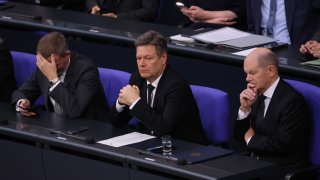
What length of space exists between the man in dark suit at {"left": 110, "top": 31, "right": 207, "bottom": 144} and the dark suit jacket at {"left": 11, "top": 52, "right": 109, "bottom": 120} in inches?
15.0

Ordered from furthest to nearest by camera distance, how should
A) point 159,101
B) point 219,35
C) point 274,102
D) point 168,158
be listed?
point 219,35, point 159,101, point 274,102, point 168,158

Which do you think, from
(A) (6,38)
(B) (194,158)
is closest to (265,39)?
(B) (194,158)

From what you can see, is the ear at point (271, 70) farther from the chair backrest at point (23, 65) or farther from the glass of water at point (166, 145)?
the chair backrest at point (23, 65)

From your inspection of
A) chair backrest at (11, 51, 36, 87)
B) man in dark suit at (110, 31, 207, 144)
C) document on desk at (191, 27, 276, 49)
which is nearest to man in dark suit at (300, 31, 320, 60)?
document on desk at (191, 27, 276, 49)

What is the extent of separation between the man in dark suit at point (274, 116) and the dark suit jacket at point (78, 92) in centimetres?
110

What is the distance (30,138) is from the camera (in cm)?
555

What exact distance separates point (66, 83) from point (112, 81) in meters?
0.31

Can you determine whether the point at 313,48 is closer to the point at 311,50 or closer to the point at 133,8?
the point at 311,50

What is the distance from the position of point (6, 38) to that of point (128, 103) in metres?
2.86

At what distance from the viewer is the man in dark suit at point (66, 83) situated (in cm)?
603

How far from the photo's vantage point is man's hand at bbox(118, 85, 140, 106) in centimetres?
554

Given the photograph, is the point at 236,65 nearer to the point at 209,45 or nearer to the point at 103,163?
the point at 209,45

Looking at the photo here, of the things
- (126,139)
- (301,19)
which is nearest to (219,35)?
(301,19)

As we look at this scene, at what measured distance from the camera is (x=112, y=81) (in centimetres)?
617
